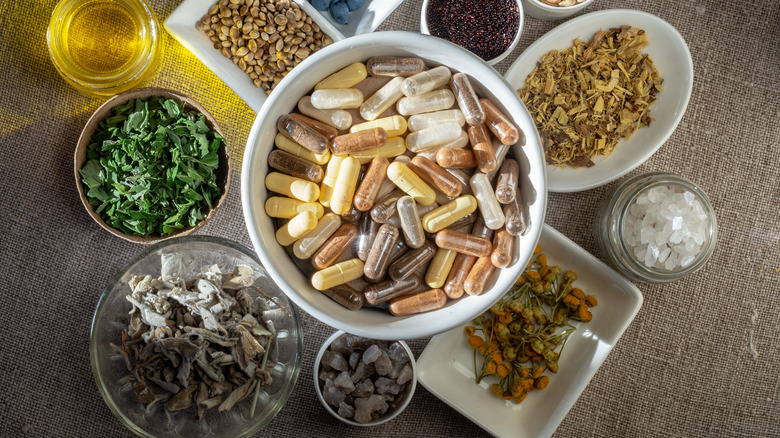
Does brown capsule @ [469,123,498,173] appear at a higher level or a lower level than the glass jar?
higher

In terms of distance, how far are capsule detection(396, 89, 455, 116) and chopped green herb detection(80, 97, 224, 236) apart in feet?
1.68

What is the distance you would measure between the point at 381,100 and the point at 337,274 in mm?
368

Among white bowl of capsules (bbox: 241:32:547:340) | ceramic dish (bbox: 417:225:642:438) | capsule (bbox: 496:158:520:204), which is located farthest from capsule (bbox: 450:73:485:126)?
ceramic dish (bbox: 417:225:642:438)

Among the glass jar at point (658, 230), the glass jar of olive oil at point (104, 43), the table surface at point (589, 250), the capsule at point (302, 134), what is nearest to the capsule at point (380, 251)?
the capsule at point (302, 134)

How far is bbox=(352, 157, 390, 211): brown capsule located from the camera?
1213 millimetres

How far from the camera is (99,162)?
58.6 inches

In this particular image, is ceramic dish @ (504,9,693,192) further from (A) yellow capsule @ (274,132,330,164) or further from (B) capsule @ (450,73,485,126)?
(A) yellow capsule @ (274,132,330,164)

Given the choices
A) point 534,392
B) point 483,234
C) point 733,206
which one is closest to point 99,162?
point 483,234

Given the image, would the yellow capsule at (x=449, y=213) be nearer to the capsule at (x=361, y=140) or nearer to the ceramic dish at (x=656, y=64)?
the capsule at (x=361, y=140)

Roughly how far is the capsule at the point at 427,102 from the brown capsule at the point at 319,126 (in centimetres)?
15

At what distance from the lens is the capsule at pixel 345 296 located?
1249mm

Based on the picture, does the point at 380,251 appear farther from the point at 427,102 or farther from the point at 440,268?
the point at 427,102

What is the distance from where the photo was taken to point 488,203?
1233 millimetres


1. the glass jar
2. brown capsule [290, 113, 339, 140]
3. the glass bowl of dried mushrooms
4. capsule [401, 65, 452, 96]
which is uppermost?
capsule [401, 65, 452, 96]
